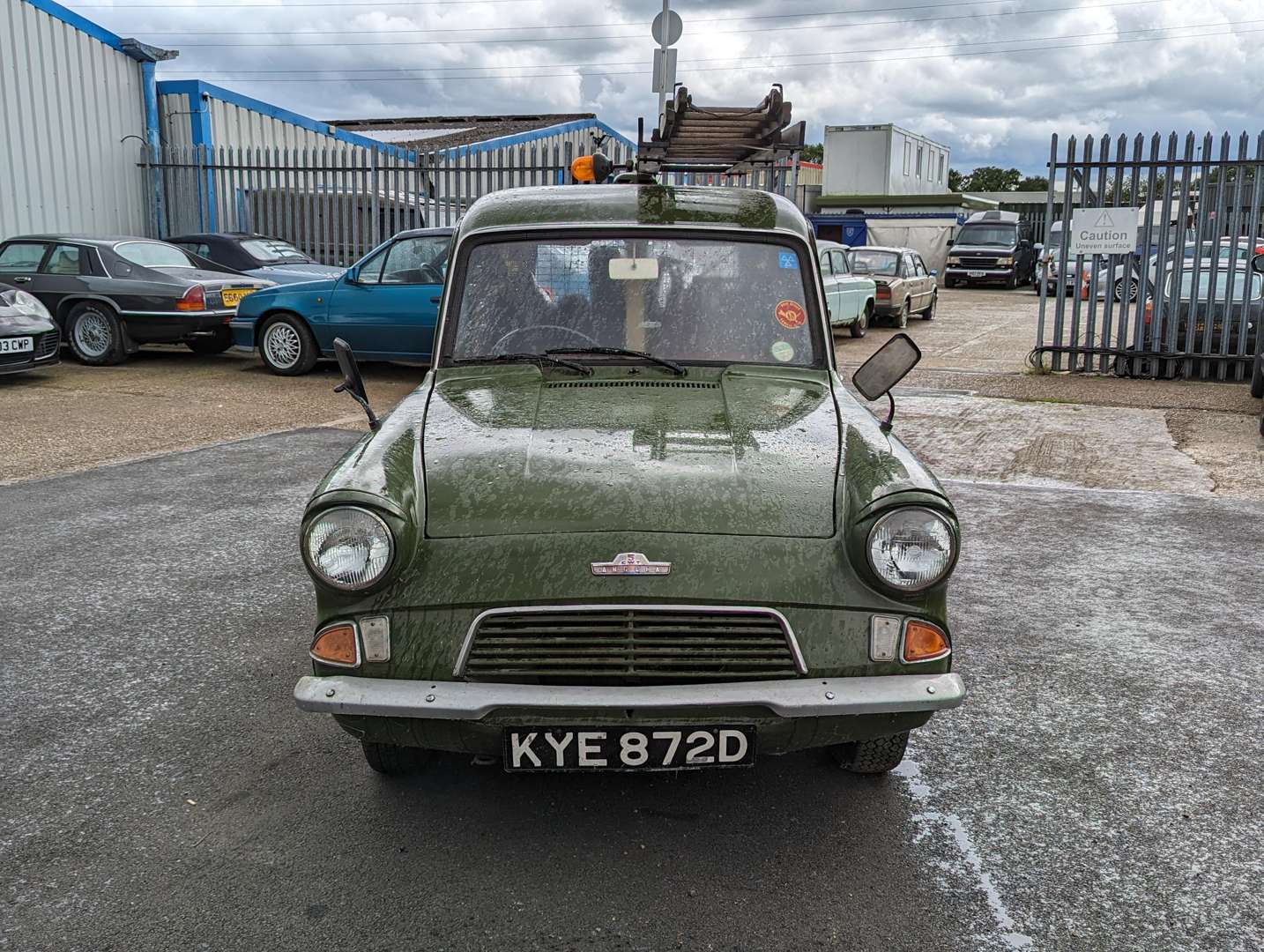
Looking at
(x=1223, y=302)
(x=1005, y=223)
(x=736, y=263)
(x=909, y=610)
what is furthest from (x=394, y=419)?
(x=1005, y=223)

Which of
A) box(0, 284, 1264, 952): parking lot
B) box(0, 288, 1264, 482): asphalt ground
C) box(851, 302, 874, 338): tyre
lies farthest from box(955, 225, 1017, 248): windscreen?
box(0, 284, 1264, 952): parking lot

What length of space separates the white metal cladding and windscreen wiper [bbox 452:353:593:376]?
15.0 meters

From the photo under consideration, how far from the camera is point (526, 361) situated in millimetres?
4055

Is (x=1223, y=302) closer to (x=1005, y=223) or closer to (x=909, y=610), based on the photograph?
(x=909, y=610)

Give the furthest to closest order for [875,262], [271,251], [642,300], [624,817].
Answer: [875,262] < [271,251] < [642,300] < [624,817]

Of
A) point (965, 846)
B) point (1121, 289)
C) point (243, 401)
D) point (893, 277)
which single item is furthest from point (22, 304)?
point (893, 277)

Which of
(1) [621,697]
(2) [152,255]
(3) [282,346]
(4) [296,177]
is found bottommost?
(1) [621,697]

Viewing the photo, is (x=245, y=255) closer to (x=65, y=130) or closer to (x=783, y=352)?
(x=65, y=130)

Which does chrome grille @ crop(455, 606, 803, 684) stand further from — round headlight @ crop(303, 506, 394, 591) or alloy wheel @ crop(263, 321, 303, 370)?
alloy wheel @ crop(263, 321, 303, 370)

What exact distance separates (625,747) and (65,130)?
58.5ft

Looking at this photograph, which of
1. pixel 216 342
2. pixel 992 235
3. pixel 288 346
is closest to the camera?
pixel 288 346

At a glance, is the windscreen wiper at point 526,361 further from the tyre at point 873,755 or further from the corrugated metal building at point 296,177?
the corrugated metal building at point 296,177

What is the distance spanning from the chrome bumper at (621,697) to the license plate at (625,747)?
9cm

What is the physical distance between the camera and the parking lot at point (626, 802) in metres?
2.75
